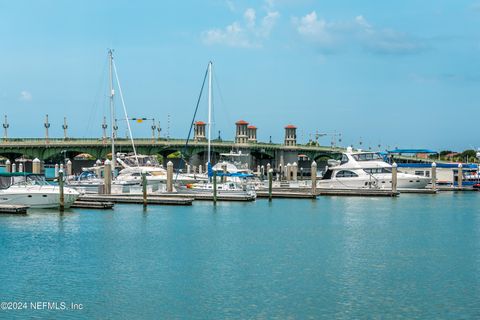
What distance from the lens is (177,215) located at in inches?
2391

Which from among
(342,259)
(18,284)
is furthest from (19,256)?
(342,259)

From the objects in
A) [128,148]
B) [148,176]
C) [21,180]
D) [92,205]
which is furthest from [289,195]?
[128,148]

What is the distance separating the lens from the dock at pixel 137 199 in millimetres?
67500

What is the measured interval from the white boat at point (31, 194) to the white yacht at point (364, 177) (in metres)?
40.8

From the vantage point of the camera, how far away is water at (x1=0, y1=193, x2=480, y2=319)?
100ft

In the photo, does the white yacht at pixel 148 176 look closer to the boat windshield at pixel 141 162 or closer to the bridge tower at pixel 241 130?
the boat windshield at pixel 141 162

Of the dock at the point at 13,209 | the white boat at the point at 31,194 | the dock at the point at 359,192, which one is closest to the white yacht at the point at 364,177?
the dock at the point at 359,192

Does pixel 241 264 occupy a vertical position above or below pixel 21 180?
below

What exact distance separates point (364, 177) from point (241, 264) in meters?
54.3

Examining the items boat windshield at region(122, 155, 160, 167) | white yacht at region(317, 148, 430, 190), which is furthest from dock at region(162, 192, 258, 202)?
white yacht at region(317, 148, 430, 190)

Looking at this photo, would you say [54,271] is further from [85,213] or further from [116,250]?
[85,213]

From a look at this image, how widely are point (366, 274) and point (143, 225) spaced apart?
22.6 meters

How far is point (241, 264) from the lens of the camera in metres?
39.1

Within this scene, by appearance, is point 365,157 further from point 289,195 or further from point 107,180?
point 107,180
